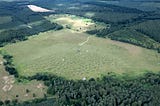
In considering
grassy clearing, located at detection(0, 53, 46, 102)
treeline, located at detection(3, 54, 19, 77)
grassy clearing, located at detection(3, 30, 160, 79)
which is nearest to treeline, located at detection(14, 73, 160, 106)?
grassy clearing, located at detection(0, 53, 46, 102)

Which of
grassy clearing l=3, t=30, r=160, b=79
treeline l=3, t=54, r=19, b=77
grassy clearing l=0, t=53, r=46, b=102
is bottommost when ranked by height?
grassy clearing l=0, t=53, r=46, b=102

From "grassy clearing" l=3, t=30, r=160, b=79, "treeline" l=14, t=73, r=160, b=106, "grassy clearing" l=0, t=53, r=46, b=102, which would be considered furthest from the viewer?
"grassy clearing" l=3, t=30, r=160, b=79

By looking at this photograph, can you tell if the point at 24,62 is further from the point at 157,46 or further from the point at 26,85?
the point at 157,46

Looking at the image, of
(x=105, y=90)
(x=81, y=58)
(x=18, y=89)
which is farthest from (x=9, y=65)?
(x=105, y=90)

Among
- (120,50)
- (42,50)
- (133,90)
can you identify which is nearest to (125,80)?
(133,90)

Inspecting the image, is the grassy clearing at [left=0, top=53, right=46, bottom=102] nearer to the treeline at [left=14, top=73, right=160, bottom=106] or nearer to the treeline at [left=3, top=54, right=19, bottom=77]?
the treeline at [left=14, top=73, right=160, bottom=106]

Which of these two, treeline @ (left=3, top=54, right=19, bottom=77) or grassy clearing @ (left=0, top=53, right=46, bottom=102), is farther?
treeline @ (left=3, top=54, right=19, bottom=77)

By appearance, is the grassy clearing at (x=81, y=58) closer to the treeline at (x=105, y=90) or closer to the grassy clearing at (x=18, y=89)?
the treeline at (x=105, y=90)
